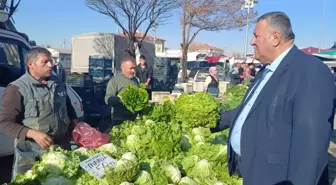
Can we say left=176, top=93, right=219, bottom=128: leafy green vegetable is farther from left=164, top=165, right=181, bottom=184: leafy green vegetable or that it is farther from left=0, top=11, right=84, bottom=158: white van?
left=0, top=11, right=84, bottom=158: white van

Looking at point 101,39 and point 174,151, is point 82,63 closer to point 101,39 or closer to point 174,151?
point 101,39

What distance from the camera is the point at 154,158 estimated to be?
3.08 meters

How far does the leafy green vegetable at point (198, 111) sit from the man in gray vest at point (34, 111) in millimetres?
1336

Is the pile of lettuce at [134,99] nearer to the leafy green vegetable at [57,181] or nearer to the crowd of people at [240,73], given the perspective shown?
the leafy green vegetable at [57,181]

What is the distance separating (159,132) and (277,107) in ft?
4.51

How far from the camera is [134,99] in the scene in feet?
13.4

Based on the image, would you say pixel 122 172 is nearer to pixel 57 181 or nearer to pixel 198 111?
pixel 57 181

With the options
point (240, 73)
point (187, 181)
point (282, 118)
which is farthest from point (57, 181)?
point (240, 73)

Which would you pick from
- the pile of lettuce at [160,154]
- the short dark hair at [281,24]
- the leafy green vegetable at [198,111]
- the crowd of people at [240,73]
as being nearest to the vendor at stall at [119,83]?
the pile of lettuce at [160,154]

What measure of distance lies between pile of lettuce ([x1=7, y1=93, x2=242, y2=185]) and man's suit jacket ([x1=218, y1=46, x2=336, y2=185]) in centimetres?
83

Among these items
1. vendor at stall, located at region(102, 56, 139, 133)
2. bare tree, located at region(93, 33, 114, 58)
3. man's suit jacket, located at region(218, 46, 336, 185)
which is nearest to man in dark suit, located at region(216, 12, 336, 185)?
man's suit jacket, located at region(218, 46, 336, 185)

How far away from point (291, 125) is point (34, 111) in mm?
2253

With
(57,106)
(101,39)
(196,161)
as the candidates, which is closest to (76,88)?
(57,106)

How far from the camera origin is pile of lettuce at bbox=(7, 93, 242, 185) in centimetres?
258
